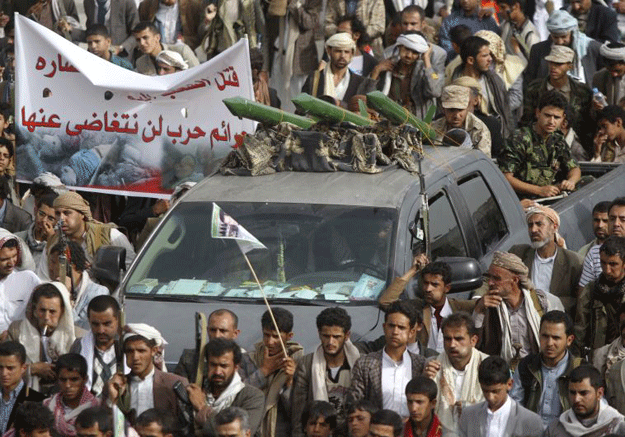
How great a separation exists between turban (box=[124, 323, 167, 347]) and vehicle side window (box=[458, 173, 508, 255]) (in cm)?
309

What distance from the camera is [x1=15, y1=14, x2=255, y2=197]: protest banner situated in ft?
52.7

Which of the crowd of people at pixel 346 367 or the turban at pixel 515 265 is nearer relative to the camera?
the crowd of people at pixel 346 367

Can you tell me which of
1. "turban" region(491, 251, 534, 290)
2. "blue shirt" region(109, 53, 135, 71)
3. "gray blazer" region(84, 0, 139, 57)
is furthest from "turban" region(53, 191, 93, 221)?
"gray blazer" region(84, 0, 139, 57)

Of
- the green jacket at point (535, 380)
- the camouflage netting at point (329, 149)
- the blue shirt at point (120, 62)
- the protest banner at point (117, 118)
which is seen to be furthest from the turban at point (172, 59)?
the green jacket at point (535, 380)

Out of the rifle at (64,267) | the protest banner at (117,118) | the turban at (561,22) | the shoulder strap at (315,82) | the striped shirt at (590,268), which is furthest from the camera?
the turban at (561,22)

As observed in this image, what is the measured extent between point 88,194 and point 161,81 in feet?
3.78

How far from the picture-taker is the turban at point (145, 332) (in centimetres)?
1164

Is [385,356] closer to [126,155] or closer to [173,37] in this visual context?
[126,155]

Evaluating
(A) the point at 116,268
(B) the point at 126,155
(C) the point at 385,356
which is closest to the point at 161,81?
(B) the point at 126,155

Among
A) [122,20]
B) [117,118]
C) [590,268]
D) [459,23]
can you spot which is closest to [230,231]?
[590,268]

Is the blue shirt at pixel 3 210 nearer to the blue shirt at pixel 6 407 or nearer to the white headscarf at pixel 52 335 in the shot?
the white headscarf at pixel 52 335

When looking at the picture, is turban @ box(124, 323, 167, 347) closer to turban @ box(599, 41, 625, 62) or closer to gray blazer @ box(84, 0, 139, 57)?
turban @ box(599, 41, 625, 62)

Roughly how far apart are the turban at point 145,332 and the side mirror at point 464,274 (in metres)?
1.91

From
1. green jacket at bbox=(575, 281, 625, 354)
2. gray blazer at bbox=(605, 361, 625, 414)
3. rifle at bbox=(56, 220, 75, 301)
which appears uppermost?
rifle at bbox=(56, 220, 75, 301)
